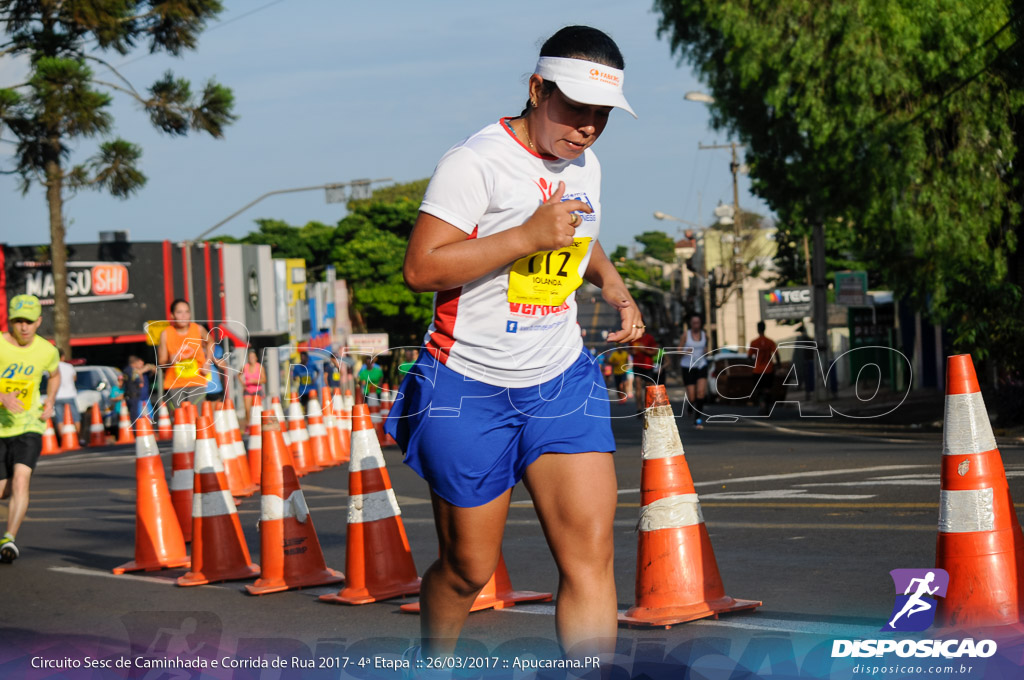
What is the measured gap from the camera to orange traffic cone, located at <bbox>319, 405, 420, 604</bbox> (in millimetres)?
6602

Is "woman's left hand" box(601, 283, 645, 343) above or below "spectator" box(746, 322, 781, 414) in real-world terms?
above

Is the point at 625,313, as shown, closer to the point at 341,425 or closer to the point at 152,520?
the point at 152,520

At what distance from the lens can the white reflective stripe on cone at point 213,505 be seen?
25.2 feet

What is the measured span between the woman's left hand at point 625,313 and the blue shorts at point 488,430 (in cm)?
30

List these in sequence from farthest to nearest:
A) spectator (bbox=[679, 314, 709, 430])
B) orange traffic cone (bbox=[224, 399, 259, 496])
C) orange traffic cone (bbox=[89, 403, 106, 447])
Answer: orange traffic cone (bbox=[89, 403, 106, 447]), spectator (bbox=[679, 314, 709, 430]), orange traffic cone (bbox=[224, 399, 259, 496])

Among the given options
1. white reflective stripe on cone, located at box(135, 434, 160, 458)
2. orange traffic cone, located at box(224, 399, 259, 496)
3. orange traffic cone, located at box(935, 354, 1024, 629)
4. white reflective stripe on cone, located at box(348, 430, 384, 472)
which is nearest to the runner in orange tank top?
orange traffic cone, located at box(224, 399, 259, 496)

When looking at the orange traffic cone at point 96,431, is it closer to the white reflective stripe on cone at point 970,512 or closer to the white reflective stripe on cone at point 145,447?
the white reflective stripe on cone at point 145,447

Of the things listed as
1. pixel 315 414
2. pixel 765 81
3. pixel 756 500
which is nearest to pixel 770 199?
pixel 765 81

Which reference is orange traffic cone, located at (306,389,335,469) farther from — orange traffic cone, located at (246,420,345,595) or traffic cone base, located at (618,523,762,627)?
traffic cone base, located at (618,523,762,627)

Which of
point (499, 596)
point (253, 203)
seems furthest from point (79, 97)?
point (499, 596)

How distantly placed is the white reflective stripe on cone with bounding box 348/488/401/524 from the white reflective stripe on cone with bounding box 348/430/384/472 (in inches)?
5.4

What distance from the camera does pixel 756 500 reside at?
9.84 meters

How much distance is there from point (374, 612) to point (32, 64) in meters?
29.4

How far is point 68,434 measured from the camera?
2678 centimetres
